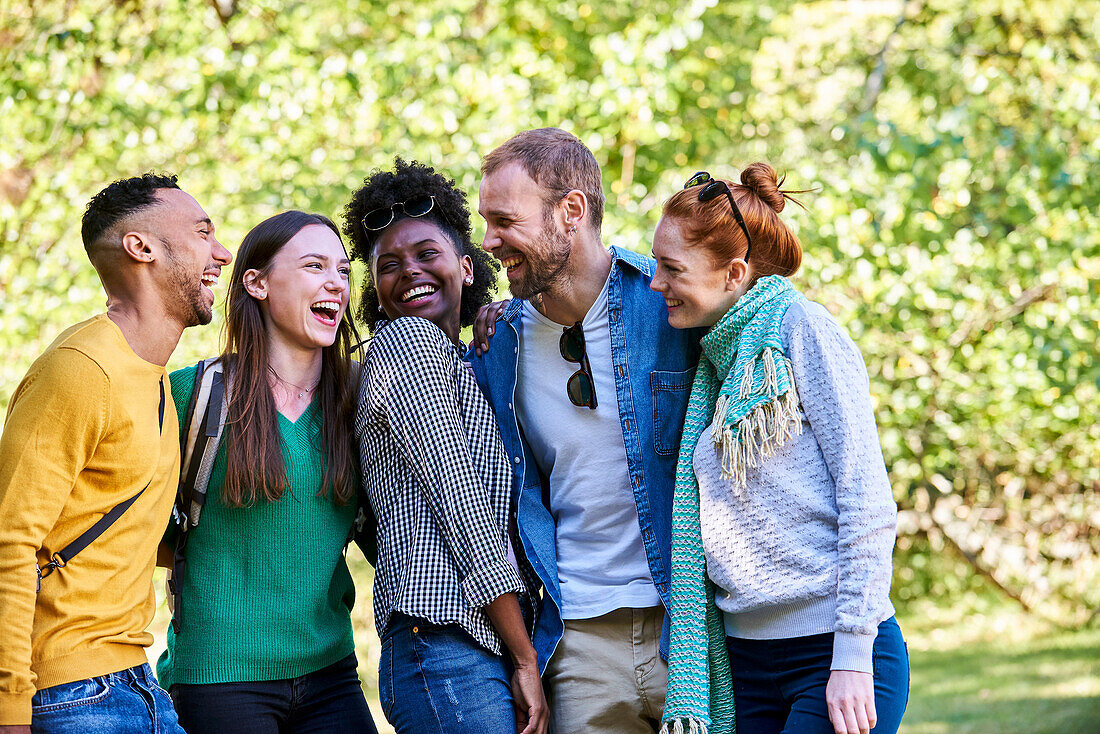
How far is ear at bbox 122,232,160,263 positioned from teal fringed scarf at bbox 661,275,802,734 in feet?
4.60

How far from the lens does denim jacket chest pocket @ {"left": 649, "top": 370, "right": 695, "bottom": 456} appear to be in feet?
9.45

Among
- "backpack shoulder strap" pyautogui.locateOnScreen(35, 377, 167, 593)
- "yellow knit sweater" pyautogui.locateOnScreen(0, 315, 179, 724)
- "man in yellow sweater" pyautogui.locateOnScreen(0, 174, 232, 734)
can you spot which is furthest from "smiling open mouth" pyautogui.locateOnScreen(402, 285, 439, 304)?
"backpack shoulder strap" pyautogui.locateOnScreen(35, 377, 167, 593)

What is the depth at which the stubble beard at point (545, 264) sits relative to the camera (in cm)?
295

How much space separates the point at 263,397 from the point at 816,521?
4.60ft

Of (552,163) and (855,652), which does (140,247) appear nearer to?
(552,163)

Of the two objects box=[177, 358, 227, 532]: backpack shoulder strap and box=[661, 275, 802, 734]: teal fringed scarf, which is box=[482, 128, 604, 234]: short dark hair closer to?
box=[661, 275, 802, 734]: teal fringed scarf

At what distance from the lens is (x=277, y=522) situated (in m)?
2.67

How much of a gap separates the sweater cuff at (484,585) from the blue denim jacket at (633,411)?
0.71 ft

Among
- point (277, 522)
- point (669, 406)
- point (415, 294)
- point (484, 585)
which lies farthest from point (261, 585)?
point (669, 406)

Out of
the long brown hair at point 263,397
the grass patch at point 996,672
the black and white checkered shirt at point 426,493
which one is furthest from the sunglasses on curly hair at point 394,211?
the grass patch at point 996,672

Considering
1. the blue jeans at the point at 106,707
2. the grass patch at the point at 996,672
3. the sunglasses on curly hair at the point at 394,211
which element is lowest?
the grass patch at the point at 996,672

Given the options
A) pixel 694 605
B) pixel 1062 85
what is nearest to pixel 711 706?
pixel 694 605

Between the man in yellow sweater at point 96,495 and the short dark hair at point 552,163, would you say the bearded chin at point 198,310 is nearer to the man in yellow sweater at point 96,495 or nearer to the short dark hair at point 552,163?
the man in yellow sweater at point 96,495

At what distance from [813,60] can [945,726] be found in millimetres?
5990
